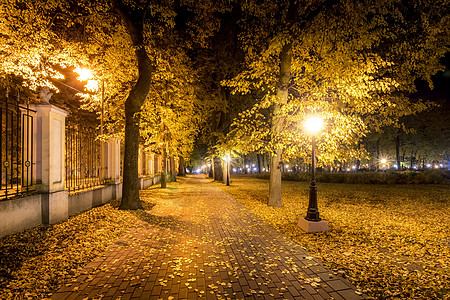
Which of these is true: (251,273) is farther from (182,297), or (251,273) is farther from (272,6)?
(272,6)

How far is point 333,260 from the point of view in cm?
466

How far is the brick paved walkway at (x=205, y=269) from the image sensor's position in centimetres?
347

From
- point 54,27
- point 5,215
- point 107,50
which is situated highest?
point 54,27

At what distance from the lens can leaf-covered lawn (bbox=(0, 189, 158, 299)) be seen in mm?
3582

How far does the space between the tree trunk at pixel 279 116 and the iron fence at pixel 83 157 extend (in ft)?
26.0

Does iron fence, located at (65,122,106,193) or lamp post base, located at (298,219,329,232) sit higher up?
iron fence, located at (65,122,106,193)

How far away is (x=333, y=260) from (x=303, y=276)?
3.53 feet

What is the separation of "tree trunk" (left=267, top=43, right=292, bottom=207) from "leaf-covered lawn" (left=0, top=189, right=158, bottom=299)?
6.09 m

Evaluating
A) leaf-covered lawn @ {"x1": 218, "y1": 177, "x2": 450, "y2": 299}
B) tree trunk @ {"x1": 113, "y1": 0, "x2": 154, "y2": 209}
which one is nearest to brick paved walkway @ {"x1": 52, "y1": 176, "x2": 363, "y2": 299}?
leaf-covered lawn @ {"x1": 218, "y1": 177, "x2": 450, "y2": 299}

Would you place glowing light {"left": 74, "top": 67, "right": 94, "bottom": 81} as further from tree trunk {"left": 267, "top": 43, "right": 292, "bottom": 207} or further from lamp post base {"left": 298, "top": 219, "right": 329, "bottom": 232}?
lamp post base {"left": 298, "top": 219, "right": 329, "bottom": 232}

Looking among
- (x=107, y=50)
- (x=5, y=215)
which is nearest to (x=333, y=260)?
(x=5, y=215)

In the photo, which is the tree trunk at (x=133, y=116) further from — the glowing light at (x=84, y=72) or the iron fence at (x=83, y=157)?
the glowing light at (x=84, y=72)

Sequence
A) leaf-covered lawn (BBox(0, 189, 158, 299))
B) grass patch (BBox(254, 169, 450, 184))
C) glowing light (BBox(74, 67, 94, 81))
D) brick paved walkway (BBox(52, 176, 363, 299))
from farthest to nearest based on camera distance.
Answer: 1. grass patch (BBox(254, 169, 450, 184))
2. glowing light (BBox(74, 67, 94, 81))
3. leaf-covered lawn (BBox(0, 189, 158, 299))
4. brick paved walkway (BBox(52, 176, 363, 299))

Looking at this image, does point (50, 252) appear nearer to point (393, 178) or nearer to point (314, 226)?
point (314, 226)
